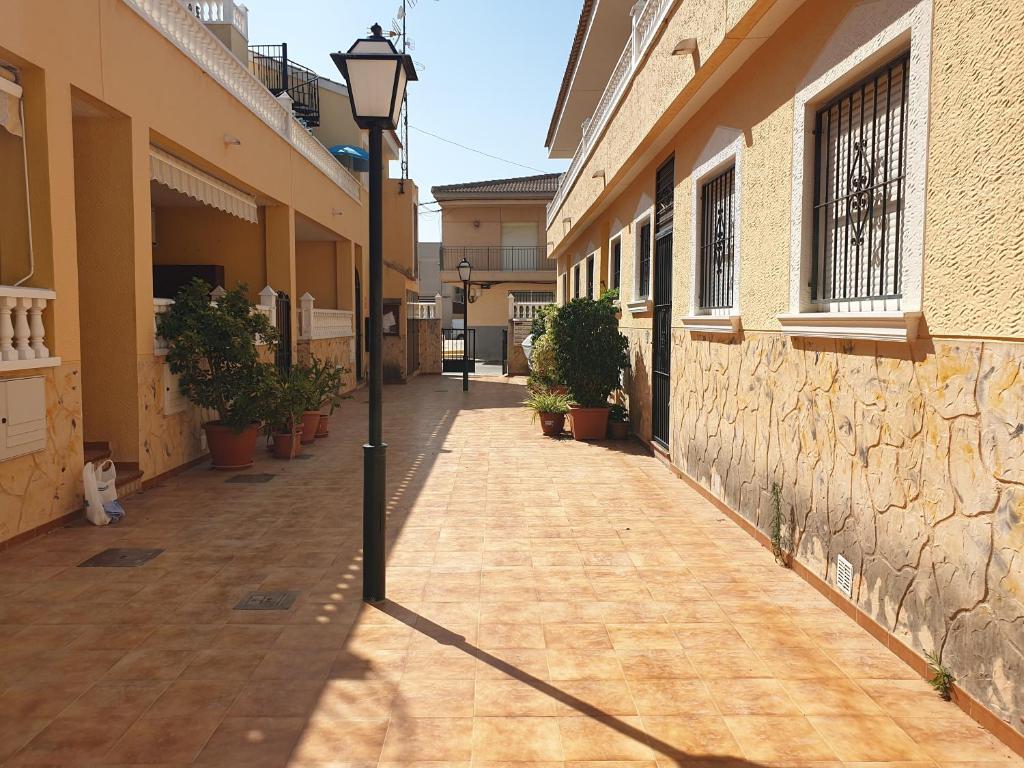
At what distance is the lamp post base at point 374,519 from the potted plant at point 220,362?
4488mm

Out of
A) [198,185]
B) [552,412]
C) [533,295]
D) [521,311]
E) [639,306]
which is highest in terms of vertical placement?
[198,185]

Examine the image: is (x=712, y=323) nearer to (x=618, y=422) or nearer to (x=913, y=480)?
(x=913, y=480)

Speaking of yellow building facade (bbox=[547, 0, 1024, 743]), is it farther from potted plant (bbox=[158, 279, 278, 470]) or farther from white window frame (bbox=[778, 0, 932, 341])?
potted plant (bbox=[158, 279, 278, 470])

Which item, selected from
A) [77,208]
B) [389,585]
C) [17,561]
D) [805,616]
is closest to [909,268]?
[805,616]

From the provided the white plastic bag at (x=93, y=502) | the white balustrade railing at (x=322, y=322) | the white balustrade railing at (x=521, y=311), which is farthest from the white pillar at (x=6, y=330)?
the white balustrade railing at (x=521, y=311)

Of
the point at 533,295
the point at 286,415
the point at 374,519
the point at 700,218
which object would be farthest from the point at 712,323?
the point at 533,295

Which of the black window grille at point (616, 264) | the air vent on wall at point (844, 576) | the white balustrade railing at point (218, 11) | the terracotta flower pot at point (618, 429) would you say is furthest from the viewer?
the white balustrade railing at point (218, 11)

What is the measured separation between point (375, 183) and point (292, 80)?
19057 millimetres

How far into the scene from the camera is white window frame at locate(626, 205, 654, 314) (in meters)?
10.0

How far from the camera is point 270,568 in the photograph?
529 centimetres

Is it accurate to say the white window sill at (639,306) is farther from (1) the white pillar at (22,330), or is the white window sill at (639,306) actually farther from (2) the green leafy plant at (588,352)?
(1) the white pillar at (22,330)

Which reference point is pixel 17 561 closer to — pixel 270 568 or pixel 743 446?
pixel 270 568

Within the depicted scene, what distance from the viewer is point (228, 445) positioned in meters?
8.85

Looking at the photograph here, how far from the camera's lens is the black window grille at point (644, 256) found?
35.8 feet
